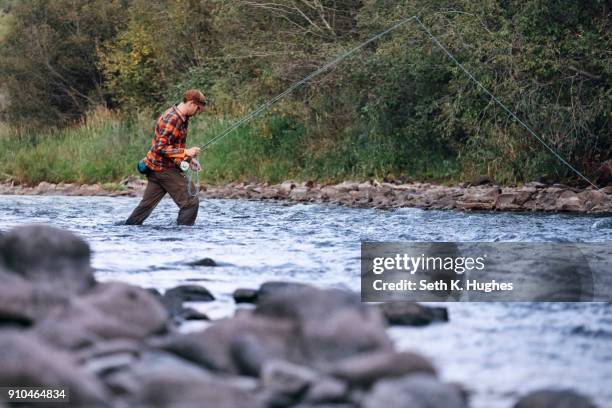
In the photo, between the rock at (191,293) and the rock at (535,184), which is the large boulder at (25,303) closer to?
the rock at (191,293)

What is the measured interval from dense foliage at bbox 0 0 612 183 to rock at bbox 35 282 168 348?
10.7m

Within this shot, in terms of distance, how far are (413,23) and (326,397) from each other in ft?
46.5

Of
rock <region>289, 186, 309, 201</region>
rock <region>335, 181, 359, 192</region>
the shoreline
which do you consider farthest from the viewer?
rock <region>289, 186, 309, 201</region>

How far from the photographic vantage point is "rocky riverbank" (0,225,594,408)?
3.87m

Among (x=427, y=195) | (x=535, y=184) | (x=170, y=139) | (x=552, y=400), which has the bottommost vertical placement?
(x=427, y=195)

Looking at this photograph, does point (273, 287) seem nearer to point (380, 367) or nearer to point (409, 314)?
point (409, 314)

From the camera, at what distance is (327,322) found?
5.00 meters

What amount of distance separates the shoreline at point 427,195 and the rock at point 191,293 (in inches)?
341

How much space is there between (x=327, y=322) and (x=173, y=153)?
640 centimetres

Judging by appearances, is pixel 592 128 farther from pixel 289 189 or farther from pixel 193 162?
pixel 193 162

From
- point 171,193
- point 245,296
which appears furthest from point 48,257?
point 171,193

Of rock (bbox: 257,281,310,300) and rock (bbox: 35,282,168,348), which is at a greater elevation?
rock (bbox: 35,282,168,348)

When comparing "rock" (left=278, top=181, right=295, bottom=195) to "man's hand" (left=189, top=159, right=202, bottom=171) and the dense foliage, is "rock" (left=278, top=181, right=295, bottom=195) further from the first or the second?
"man's hand" (left=189, top=159, right=202, bottom=171)

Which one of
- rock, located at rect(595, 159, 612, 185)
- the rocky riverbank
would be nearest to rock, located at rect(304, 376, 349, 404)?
the rocky riverbank
